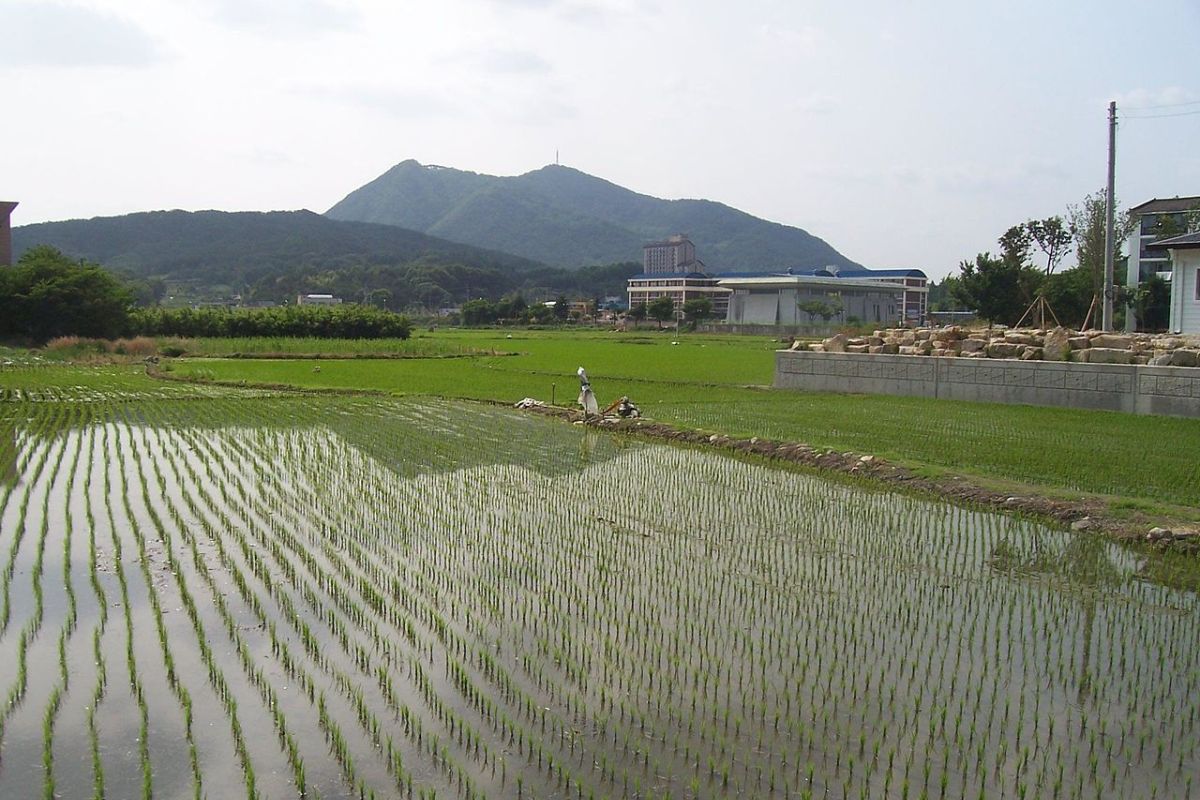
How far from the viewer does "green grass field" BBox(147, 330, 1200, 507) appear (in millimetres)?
9867

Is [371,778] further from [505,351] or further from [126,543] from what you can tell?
[505,351]

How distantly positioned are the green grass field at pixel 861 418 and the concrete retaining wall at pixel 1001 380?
526 mm

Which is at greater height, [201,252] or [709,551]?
[201,252]

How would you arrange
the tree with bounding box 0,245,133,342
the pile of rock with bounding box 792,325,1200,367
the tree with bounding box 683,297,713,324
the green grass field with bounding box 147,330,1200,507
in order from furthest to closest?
1. the tree with bounding box 683,297,713,324
2. the tree with bounding box 0,245,133,342
3. the pile of rock with bounding box 792,325,1200,367
4. the green grass field with bounding box 147,330,1200,507

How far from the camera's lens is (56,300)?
112ft

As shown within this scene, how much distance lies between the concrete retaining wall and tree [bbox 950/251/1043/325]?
1614 cm

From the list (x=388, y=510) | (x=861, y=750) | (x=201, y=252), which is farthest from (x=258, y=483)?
(x=201, y=252)

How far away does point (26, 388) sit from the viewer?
20.4 m

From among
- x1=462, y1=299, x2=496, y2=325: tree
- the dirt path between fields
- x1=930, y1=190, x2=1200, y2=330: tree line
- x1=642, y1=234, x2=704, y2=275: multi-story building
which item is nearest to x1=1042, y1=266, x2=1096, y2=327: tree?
x1=930, y1=190, x2=1200, y2=330: tree line

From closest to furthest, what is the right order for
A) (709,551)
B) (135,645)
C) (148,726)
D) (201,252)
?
(148,726) < (135,645) < (709,551) < (201,252)

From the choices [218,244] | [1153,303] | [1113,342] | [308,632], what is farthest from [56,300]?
[218,244]

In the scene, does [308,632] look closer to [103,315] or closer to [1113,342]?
[1113,342]

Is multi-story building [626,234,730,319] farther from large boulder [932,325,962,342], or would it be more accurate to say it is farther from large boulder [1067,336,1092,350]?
large boulder [1067,336,1092,350]

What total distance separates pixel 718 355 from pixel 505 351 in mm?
7706
